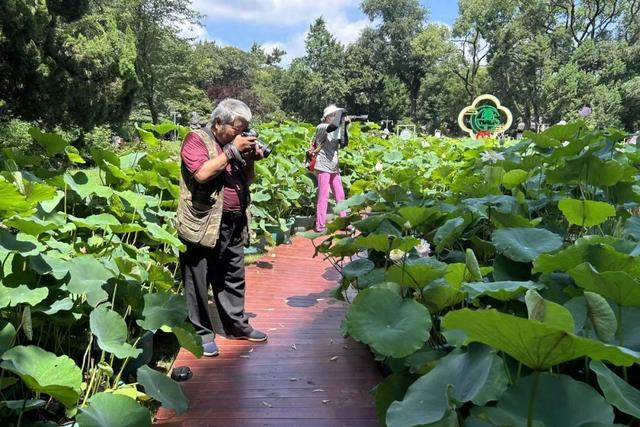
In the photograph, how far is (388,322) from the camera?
1.30 metres

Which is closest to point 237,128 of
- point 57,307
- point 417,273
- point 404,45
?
point 57,307

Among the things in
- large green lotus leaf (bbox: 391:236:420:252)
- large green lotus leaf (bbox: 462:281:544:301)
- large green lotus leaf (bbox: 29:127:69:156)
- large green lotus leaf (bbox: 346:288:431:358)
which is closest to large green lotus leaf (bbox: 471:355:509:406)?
large green lotus leaf (bbox: 462:281:544:301)

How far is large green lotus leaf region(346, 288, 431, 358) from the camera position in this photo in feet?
3.95

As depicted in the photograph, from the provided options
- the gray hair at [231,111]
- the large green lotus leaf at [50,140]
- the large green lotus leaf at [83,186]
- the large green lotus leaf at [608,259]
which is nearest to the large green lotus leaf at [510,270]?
the large green lotus leaf at [608,259]

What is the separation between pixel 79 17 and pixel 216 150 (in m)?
10.7

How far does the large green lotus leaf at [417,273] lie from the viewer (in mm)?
1355

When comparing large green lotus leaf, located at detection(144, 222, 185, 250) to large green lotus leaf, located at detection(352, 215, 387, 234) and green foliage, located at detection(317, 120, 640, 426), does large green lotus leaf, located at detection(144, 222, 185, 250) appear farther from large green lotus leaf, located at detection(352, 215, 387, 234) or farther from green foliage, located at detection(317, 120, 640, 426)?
large green lotus leaf, located at detection(352, 215, 387, 234)

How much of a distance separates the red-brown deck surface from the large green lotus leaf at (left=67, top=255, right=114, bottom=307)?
56 cm

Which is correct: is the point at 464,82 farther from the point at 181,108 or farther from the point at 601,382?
the point at 601,382

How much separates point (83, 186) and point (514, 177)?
6.19ft

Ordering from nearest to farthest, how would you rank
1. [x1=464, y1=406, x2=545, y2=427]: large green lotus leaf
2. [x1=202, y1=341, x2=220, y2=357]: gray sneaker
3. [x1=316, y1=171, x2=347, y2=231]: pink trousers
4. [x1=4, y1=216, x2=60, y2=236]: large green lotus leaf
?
[x1=464, y1=406, x2=545, y2=427]: large green lotus leaf, [x1=4, y1=216, x2=60, y2=236]: large green lotus leaf, [x1=202, y1=341, x2=220, y2=357]: gray sneaker, [x1=316, y1=171, x2=347, y2=231]: pink trousers

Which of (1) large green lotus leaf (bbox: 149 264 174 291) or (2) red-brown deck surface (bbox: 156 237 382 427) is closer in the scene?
(2) red-brown deck surface (bbox: 156 237 382 427)

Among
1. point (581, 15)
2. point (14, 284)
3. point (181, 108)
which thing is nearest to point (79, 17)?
point (14, 284)

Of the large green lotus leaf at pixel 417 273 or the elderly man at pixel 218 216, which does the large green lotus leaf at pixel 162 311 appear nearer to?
the elderly man at pixel 218 216
